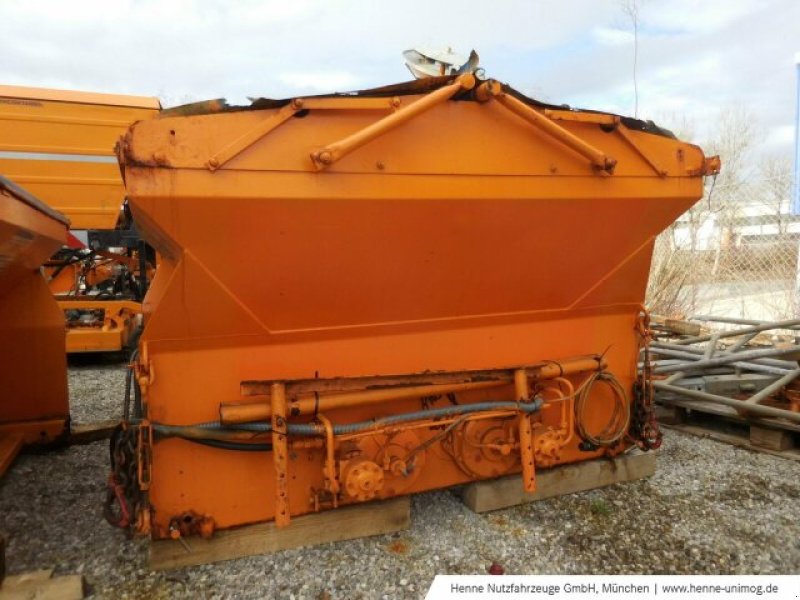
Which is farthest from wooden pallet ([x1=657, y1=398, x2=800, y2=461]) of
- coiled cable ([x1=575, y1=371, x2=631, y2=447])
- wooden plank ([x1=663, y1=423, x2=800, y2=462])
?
coiled cable ([x1=575, y1=371, x2=631, y2=447])

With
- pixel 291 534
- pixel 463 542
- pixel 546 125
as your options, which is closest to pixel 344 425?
pixel 291 534

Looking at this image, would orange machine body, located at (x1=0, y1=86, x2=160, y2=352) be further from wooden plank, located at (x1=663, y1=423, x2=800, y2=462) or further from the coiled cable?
wooden plank, located at (x1=663, y1=423, x2=800, y2=462)

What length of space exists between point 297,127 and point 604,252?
161 cm

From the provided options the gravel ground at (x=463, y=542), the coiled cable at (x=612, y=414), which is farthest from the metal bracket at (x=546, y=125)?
the gravel ground at (x=463, y=542)

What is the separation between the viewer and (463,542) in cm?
258

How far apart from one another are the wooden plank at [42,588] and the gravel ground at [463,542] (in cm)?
10

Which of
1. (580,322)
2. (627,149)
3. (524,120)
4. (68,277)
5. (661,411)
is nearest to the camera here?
(524,120)

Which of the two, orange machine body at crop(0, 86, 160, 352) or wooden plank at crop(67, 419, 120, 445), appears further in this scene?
orange machine body at crop(0, 86, 160, 352)

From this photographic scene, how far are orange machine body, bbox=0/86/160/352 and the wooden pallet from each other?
19.1 feet

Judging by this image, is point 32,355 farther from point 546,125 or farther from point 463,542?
point 546,125

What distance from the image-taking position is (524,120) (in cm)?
241

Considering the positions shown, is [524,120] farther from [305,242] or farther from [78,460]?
[78,460]

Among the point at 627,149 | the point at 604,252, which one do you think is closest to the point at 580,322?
the point at 604,252

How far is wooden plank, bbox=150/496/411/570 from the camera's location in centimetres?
233
